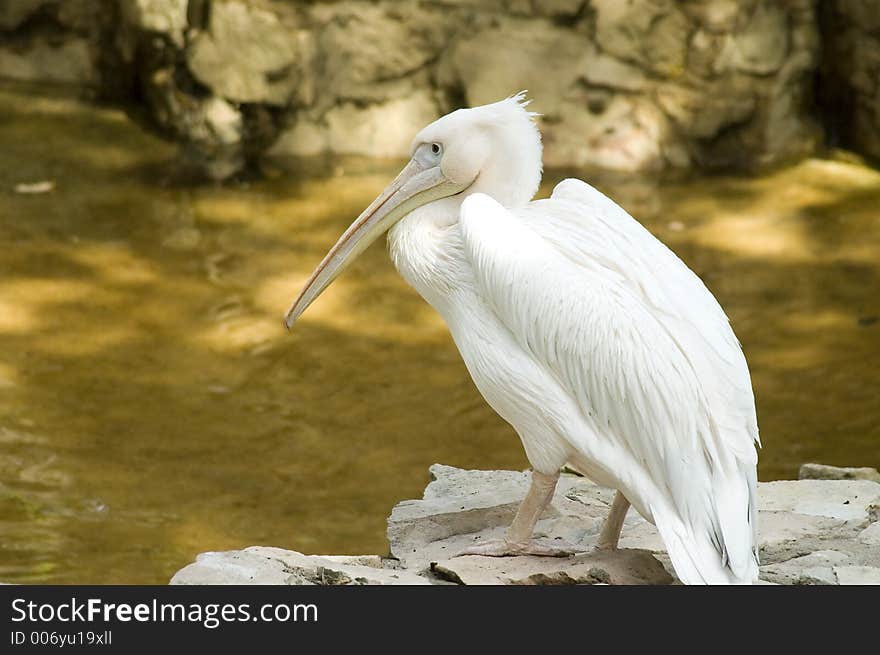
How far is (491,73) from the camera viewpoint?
7.45 metres

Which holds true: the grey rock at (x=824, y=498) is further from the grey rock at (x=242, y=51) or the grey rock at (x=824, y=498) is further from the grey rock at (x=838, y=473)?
the grey rock at (x=242, y=51)

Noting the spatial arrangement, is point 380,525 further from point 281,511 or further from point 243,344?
point 243,344

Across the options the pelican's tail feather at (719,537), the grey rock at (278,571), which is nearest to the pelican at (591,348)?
the pelican's tail feather at (719,537)

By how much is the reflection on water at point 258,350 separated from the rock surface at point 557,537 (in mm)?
732

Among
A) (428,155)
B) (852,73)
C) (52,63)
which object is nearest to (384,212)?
(428,155)

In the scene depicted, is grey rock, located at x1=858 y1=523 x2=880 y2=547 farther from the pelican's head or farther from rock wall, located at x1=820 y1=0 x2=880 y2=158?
rock wall, located at x1=820 y1=0 x2=880 y2=158

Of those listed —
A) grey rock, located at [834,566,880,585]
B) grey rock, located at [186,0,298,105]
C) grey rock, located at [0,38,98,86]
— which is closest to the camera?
grey rock, located at [834,566,880,585]

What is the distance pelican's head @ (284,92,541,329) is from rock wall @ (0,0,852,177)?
3.78m

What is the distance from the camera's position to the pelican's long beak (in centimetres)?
367

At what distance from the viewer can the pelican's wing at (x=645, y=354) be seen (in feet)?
10.1

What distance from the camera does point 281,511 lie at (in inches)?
187

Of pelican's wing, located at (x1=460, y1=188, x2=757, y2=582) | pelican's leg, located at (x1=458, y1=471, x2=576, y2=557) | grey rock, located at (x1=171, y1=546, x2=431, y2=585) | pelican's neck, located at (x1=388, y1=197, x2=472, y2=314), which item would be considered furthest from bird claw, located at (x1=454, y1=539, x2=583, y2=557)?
pelican's neck, located at (x1=388, y1=197, x2=472, y2=314)

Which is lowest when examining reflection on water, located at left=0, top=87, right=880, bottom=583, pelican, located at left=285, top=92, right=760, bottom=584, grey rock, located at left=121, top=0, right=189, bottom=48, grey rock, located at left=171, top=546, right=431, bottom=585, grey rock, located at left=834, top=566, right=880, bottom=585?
reflection on water, located at left=0, top=87, right=880, bottom=583
